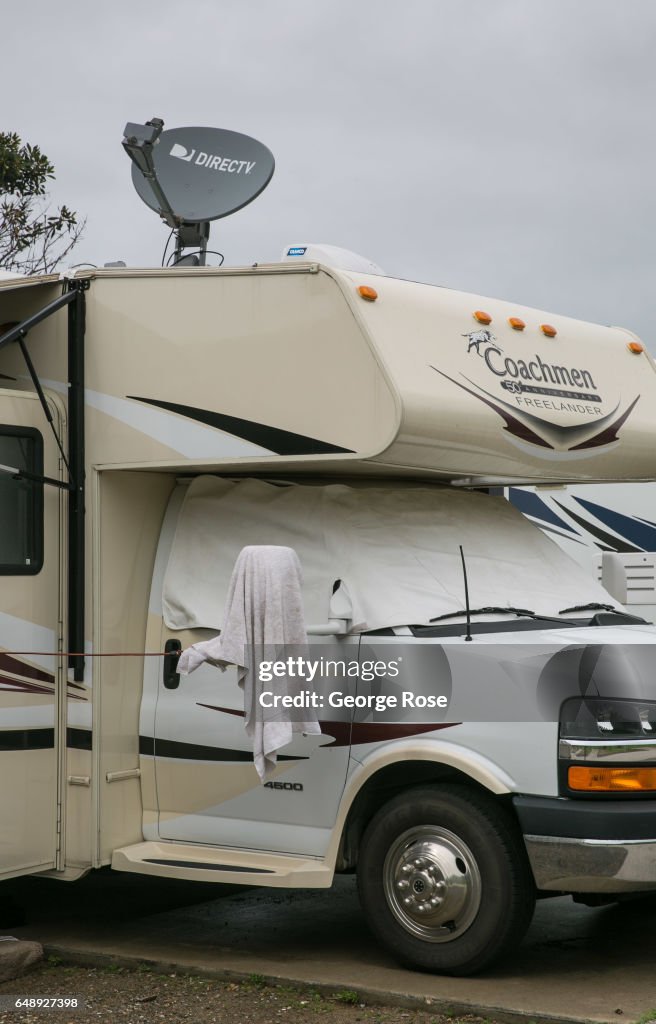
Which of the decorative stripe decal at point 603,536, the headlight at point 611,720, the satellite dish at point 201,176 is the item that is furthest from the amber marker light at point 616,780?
the decorative stripe decal at point 603,536

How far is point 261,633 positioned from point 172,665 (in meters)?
0.77

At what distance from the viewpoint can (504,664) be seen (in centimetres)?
574

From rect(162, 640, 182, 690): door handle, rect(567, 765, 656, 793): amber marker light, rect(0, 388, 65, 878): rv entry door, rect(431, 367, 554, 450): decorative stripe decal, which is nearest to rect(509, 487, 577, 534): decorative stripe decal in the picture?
rect(431, 367, 554, 450): decorative stripe decal

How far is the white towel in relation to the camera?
593 centimetres

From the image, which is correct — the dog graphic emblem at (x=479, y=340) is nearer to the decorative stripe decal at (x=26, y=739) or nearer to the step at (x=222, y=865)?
the step at (x=222, y=865)

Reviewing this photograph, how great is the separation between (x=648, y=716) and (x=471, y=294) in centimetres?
232

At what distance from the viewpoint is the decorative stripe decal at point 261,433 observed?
236 inches

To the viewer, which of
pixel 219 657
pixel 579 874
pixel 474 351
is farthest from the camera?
pixel 474 351

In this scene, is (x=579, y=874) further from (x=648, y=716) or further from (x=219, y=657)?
(x=219, y=657)

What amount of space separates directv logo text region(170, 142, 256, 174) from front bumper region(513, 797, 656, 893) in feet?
13.4

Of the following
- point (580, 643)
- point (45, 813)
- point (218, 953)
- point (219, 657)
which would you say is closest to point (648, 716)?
point (580, 643)

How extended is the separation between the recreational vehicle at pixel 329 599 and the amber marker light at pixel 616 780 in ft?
0.04

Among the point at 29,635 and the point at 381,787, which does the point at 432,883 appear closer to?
the point at 381,787

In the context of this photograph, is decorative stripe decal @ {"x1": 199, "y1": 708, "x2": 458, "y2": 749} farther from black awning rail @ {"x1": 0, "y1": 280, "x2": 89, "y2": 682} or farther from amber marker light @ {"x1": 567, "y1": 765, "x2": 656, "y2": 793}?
black awning rail @ {"x1": 0, "y1": 280, "x2": 89, "y2": 682}
